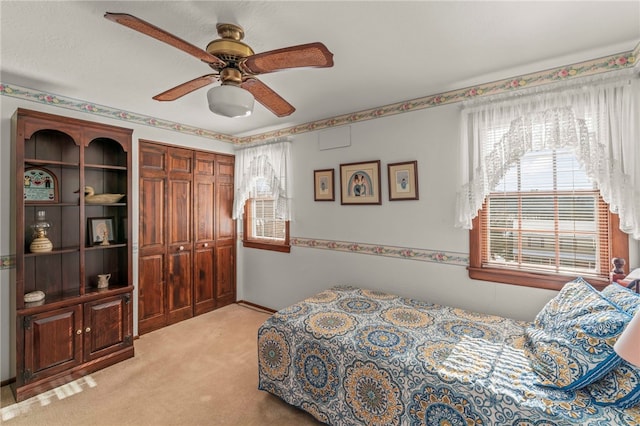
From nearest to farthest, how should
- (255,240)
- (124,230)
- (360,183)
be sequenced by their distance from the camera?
(124,230) → (360,183) → (255,240)

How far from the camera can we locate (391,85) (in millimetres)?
2475

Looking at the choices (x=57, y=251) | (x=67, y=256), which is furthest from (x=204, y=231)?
(x=57, y=251)

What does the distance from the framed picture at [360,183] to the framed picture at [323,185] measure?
14 cm

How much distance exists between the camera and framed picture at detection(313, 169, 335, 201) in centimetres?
333

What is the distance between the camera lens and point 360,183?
3.10 metres

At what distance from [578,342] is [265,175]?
338cm

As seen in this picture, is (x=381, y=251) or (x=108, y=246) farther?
(x=381, y=251)

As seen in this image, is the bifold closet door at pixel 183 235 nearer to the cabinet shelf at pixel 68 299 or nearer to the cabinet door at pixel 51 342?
the cabinet shelf at pixel 68 299

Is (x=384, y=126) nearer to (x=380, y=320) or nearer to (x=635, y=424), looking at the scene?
(x=380, y=320)

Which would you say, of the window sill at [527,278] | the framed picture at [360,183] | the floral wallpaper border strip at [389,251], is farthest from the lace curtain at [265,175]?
the window sill at [527,278]

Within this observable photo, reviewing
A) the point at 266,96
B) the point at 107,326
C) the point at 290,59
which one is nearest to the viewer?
the point at 290,59

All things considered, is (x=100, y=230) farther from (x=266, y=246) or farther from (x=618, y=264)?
(x=618, y=264)

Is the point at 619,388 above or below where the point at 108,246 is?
below

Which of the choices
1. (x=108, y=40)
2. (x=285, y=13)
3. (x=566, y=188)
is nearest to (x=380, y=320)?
(x=566, y=188)
